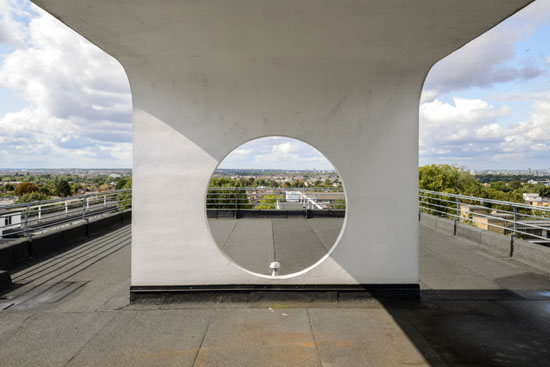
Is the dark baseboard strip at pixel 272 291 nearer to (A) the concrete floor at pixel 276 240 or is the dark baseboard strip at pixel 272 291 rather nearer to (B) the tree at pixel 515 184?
(A) the concrete floor at pixel 276 240

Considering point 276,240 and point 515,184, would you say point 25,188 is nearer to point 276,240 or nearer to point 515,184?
point 276,240

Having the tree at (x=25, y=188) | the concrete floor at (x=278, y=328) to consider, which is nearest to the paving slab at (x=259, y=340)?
the concrete floor at (x=278, y=328)

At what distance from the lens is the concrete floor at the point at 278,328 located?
299cm

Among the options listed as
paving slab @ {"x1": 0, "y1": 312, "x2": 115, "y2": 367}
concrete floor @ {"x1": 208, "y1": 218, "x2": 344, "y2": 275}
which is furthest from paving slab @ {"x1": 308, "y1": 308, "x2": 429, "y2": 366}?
paving slab @ {"x1": 0, "y1": 312, "x2": 115, "y2": 367}

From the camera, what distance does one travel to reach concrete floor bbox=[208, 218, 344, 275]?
20.4ft

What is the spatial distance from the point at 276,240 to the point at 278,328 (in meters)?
4.46

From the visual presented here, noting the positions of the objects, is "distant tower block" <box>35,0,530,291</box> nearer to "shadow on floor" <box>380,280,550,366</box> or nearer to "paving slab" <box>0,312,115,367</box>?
"shadow on floor" <box>380,280,550,366</box>

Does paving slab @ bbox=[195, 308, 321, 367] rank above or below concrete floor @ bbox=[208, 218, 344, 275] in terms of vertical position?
below

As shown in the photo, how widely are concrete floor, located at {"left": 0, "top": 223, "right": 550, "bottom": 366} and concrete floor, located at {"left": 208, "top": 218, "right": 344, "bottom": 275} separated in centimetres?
186

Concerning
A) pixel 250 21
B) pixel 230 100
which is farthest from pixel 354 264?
pixel 250 21

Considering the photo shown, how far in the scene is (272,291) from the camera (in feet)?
13.7

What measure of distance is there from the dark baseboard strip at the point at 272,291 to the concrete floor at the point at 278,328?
7 centimetres

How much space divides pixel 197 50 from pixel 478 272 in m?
5.46

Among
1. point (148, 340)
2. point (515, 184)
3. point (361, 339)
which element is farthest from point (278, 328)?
point (515, 184)
